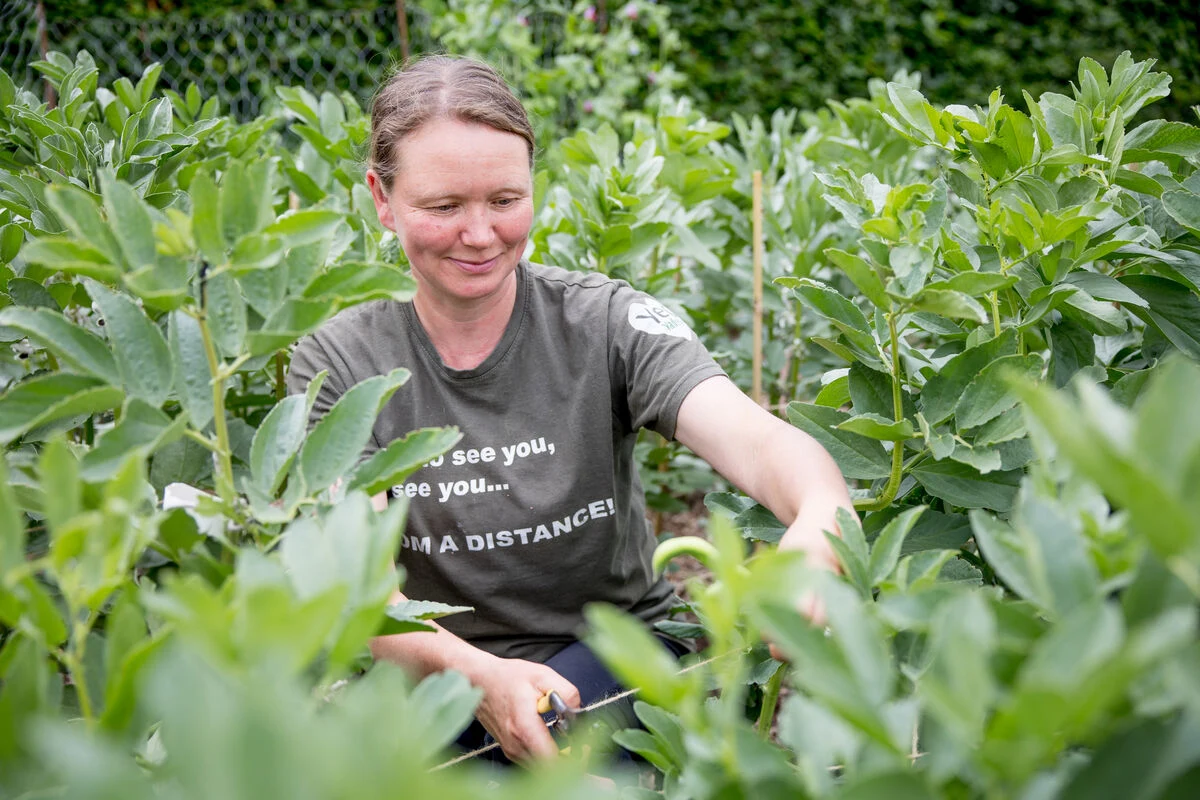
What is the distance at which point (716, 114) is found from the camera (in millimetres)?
7273

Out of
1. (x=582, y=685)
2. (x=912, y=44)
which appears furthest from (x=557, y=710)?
(x=912, y=44)

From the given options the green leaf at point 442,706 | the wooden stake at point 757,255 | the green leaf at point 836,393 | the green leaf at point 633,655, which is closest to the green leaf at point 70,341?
the green leaf at point 442,706

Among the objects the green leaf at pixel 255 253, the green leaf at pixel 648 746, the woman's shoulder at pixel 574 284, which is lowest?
the green leaf at pixel 648 746

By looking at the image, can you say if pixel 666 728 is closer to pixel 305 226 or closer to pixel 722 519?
pixel 722 519

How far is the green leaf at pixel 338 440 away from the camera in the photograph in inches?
35.7

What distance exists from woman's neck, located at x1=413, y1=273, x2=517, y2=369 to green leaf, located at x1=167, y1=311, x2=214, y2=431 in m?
0.93

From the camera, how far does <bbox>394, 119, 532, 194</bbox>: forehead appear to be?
67.5 inches

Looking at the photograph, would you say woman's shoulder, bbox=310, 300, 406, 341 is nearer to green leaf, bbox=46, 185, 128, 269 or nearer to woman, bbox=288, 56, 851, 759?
woman, bbox=288, 56, 851, 759

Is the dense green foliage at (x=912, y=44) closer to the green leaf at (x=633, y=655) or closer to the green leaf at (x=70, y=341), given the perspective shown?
the green leaf at (x=70, y=341)

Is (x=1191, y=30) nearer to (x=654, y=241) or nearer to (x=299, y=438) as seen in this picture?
(x=654, y=241)

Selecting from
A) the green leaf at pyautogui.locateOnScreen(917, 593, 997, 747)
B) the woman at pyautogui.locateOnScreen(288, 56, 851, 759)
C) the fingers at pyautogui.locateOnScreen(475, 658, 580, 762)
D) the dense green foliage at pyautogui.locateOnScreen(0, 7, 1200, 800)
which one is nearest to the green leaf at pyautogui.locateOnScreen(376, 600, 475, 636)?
the dense green foliage at pyautogui.locateOnScreen(0, 7, 1200, 800)

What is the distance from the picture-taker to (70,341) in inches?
34.8

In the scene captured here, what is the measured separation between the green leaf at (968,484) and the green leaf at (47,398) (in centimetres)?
89

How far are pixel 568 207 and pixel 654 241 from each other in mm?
255
